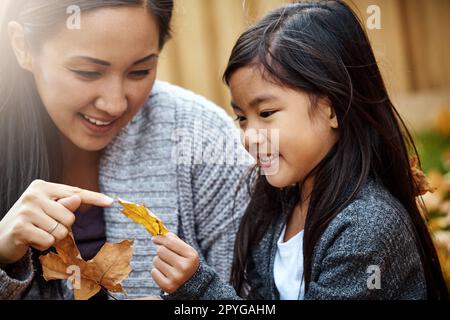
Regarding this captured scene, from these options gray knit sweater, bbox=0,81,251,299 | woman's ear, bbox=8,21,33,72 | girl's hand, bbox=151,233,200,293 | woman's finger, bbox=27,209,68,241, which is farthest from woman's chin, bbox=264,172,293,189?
woman's ear, bbox=8,21,33,72

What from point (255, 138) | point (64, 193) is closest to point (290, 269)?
point (255, 138)

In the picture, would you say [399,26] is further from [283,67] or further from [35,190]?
[35,190]

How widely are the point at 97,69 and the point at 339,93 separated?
21.4 inches

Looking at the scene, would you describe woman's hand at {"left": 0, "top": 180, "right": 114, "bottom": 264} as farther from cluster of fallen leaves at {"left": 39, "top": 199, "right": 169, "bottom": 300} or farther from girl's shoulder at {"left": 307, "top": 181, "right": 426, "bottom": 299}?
girl's shoulder at {"left": 307, "top": 181, "right": 426, "bottom": 299}

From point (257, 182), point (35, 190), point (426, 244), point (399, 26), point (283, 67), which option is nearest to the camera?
point (35, 190)

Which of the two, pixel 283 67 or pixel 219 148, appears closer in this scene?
pixel 283 67

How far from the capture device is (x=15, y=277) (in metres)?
1.47

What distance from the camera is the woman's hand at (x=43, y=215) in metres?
1.33

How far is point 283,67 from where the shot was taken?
1489 millimetres

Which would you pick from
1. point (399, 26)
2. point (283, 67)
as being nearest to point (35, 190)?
point (283, 67)

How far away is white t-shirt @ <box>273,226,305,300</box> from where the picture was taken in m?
1.59

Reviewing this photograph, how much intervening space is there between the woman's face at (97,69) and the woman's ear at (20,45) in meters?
0.02

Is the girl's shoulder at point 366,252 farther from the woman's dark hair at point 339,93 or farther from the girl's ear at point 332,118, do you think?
the girl's ear at point 332,118

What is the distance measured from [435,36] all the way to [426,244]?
7.72 ft
